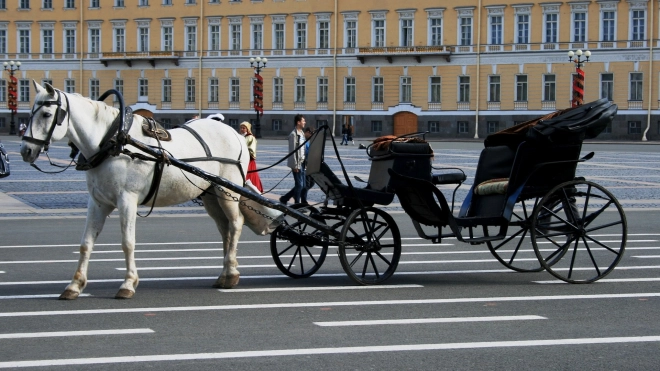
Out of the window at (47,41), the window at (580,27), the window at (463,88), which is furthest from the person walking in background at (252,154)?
the window at (47,41)

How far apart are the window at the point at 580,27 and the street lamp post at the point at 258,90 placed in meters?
19.3

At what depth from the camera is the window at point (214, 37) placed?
76312 millimetres

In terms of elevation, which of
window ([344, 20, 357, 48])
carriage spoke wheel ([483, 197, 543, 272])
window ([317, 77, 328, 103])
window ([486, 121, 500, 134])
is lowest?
carriage spoke wheel ([483, 197, 543, 272])

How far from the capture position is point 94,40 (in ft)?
261

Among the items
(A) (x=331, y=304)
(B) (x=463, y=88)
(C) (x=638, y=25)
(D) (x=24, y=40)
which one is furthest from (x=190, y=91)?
(A) (x=331, y=304)

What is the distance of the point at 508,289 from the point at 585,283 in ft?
2.93

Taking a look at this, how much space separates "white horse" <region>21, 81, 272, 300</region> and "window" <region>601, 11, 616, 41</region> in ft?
192

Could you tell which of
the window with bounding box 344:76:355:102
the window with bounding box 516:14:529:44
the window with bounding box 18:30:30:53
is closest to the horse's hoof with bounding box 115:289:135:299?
the window with bounding box 516:14:529:44

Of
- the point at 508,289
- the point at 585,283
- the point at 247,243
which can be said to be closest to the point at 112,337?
the point at 508,289

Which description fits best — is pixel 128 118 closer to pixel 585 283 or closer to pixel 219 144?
pixel 219 144

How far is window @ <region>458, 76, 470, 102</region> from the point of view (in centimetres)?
6956

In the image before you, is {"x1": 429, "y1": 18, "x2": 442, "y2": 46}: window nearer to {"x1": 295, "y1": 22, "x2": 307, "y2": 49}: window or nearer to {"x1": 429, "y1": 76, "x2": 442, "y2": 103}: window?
{"x1": 429, "y1": 76, "x2": 442, "y2": 103}: window

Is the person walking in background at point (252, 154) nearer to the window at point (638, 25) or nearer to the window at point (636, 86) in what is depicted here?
the window at point (636, 86)

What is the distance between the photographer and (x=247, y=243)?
48.0 feet
